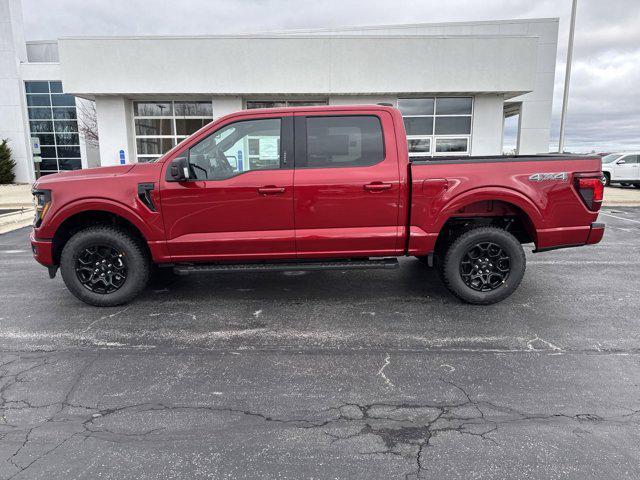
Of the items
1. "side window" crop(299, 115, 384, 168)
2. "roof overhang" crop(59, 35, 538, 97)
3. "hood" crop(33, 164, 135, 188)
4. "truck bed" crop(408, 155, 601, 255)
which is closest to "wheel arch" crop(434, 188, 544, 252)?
"truck bed" crop(408, 155, 601, 255)

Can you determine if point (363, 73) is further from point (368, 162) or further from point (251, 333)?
point (251, 333)

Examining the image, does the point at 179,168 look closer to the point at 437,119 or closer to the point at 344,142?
the point at 344,142

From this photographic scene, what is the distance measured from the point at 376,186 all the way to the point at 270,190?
3.60 feet

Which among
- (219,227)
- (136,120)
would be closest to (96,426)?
(219,227)

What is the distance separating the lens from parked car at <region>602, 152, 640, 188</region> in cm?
2209

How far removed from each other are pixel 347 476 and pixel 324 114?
3570mm

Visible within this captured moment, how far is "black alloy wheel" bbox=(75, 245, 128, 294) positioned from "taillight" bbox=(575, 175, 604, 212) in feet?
16.3

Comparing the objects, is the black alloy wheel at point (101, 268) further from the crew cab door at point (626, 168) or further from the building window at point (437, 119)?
the crew cab door at point (626, 168)

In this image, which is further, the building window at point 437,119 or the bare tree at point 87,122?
the bare tree at point 87,122

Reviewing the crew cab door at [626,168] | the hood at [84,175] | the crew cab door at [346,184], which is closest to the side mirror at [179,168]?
the hood at [84,175]

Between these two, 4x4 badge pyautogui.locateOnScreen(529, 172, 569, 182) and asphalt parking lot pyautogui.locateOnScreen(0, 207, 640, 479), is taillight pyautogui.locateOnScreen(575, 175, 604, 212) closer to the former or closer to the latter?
4x4 badge pyautogui.locateOnScreen(529, 172, 569, 182)

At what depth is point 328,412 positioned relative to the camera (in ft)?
9.64

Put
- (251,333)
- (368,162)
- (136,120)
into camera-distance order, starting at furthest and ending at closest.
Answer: (136,120) → (368,162) → (251,333)

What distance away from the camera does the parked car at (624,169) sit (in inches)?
870
